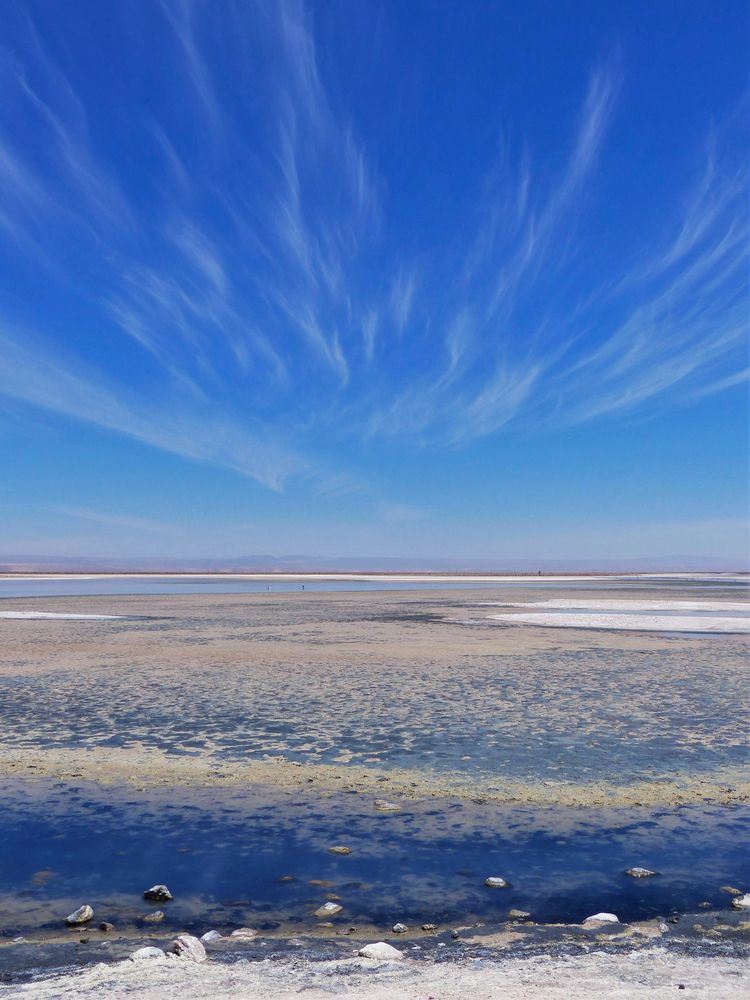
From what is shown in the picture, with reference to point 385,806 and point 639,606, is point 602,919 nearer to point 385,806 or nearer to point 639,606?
point 385,806

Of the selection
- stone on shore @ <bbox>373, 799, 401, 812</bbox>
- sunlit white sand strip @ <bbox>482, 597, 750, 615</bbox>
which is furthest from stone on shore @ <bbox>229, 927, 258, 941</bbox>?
sunlit white sand strip @ <bbox>482, 597, 750, 615</bbox>

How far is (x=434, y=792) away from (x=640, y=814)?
2364 millimetres

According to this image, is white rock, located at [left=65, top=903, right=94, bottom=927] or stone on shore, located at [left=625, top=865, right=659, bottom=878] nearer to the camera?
white rock, located at [left=65, top=903, right=94, bottom=927]

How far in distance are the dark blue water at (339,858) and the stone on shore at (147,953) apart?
489 millimetres

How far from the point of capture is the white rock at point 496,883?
6.38 m

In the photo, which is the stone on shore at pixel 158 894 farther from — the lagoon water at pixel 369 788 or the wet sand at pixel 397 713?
the wet sand at pixel 397 713

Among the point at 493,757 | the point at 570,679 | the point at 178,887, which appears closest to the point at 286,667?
the point at 570,679

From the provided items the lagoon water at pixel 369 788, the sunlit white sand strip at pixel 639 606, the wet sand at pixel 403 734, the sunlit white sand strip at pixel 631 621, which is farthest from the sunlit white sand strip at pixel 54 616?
the sunlit white sand strip at pixel 639 606

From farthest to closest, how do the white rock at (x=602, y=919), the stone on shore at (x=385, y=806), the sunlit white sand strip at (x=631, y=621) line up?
the sunlit white sand strip at (x=631, y=621)
the stone on shore at (x=385, y=806)
the white rock at (x=602, y=919)

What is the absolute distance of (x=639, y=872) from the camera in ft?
21.8

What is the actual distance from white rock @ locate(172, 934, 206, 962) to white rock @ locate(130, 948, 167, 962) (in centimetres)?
10

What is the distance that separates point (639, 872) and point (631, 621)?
25893 mm

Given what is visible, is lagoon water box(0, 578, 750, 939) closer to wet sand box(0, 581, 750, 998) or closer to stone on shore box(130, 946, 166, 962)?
wet sand box(0, 581, 750, 998)

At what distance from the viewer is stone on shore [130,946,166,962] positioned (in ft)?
16.9
